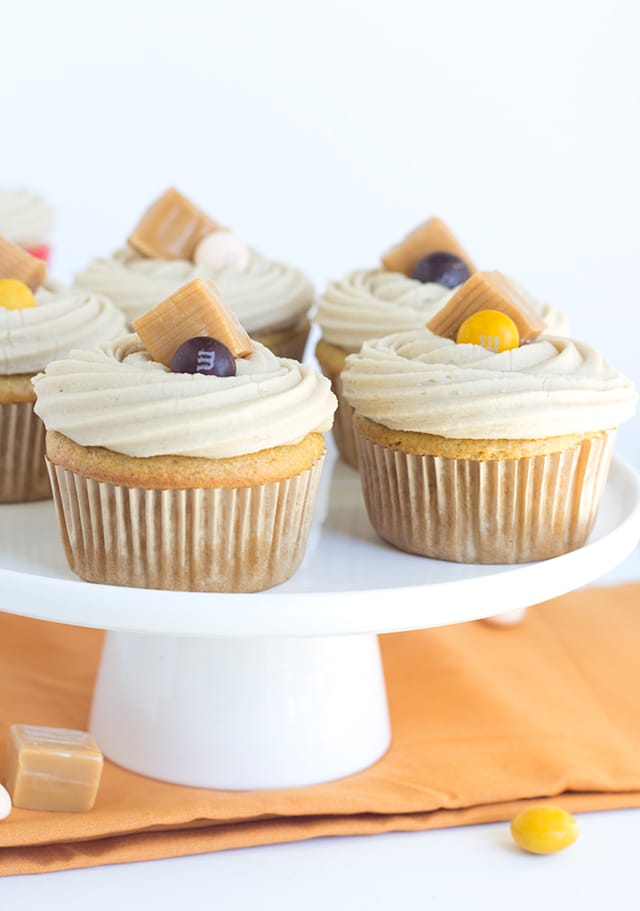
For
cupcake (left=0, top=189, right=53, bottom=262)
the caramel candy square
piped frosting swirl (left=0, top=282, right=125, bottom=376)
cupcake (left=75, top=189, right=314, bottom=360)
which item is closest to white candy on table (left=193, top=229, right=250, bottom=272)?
cupcake (left=75, top=189, right=314, bottom=360)

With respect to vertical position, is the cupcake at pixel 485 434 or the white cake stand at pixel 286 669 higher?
the cupcake at pixel 485 434

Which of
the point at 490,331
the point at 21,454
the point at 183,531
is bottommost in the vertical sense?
the point at 21,454

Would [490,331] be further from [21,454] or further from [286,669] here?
[21,454]

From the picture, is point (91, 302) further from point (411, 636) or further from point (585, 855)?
point (585, 855)

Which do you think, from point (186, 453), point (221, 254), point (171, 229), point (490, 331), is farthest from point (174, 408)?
point (171, 229)

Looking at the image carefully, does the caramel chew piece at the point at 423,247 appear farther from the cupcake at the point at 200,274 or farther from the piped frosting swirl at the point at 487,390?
the piped frosting swirl at the point at 487,390

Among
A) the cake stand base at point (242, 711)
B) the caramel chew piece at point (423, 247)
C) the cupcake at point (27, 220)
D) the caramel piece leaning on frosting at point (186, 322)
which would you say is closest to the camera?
the caramel piece leaning on frosting at point (186, 322)

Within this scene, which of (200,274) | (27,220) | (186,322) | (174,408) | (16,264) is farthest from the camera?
(27,220)

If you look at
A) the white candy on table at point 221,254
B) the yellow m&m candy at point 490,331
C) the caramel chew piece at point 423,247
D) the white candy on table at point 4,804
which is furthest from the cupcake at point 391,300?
the white candy on table at point 4,804
